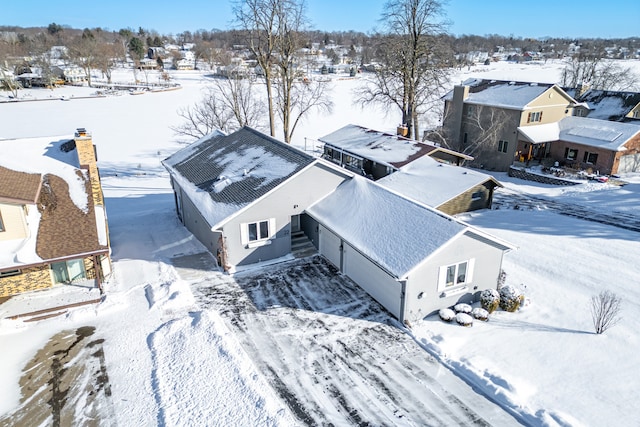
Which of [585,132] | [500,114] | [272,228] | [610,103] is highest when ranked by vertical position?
[610,103]

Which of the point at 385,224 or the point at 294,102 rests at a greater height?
the point at 294,102

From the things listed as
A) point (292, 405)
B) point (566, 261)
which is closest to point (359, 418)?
point (292, 405)

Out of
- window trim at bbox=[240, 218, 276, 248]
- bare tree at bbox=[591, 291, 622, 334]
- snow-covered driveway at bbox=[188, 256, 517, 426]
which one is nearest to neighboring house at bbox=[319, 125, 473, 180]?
window trim at bbox=[240, 218, 276, 248]

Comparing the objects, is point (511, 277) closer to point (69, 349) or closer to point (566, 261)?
point (566, 261)

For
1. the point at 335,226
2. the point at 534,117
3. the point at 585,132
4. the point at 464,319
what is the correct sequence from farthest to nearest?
the point at 534,117 → the point at 585,132 → the point at 335,226 → the point at 464,319

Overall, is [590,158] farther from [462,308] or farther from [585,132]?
[462,308]

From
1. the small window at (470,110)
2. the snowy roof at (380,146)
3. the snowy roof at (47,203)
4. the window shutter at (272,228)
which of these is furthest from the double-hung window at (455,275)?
the small window at (470,110)

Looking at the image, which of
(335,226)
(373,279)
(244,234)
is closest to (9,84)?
(244,234)
